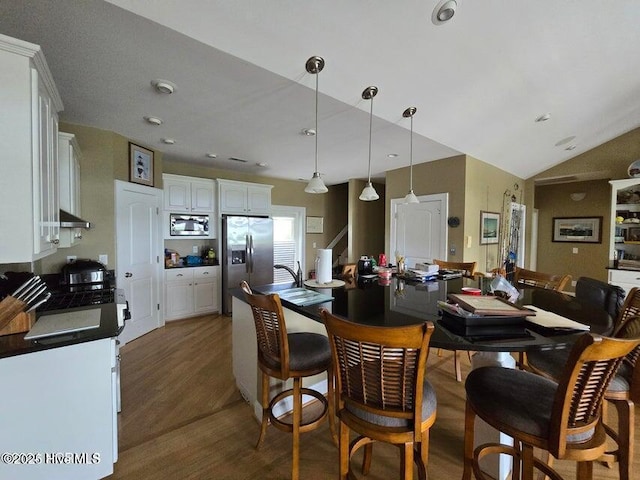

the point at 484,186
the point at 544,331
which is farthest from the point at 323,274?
the point at 484,186

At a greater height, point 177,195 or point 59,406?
point 177,195

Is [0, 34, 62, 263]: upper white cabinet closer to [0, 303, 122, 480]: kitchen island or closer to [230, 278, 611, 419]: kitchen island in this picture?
[0, 303, 122, 480]: kitchen island

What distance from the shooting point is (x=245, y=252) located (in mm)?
4641

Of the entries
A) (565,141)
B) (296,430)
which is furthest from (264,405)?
(565,141)

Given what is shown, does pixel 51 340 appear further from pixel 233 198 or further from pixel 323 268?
pixel 233 198

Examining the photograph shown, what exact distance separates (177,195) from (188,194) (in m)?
0.16

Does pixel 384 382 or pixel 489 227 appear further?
pixel 489 227

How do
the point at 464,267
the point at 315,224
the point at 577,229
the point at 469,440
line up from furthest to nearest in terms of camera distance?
the point at 315,224, the point at 577,229, the point at 464,267, the point at 469,440

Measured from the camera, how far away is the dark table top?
1.04 metres

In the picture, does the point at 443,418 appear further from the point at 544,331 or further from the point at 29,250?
the point at 29,250

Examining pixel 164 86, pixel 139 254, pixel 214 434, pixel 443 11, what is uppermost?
pixel 443 11

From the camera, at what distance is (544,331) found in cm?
112

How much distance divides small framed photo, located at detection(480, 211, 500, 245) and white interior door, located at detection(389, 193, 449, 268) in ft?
2.26

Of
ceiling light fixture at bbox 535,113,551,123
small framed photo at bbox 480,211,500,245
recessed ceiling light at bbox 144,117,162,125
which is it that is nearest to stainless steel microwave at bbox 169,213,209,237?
recessed ceiling light at bbox 144,117,162,125
